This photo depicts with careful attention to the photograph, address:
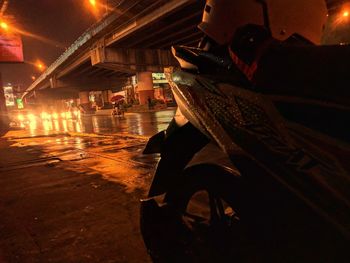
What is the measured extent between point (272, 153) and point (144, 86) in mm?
39277

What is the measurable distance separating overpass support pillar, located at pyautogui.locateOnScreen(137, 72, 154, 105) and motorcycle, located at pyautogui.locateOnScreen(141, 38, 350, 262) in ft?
125

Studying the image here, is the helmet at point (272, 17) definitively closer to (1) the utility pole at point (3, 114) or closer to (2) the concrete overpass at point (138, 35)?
(2) the concrete overpass at point (138, 35)

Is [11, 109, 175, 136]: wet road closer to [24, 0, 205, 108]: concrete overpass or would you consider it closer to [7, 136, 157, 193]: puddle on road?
[7, 136, 157, 193]: puddle on road

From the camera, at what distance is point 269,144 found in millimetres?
1326

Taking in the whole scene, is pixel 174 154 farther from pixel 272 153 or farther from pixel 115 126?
pixel 115 126

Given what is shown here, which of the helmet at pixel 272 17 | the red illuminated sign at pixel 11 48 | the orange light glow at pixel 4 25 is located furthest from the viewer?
the red illuminated sign at pixel 11 48

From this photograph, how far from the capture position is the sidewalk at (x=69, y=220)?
9.25 ft

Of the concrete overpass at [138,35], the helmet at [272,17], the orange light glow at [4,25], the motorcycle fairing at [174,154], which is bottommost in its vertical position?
the motorcycle fairing at [174,154]

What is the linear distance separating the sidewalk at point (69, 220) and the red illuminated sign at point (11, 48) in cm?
2964

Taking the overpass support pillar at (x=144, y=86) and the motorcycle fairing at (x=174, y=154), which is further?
the overpass support pillar at (x=144, y=86)

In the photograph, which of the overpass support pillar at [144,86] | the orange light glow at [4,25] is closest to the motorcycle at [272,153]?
the orange light glow at [4,25]

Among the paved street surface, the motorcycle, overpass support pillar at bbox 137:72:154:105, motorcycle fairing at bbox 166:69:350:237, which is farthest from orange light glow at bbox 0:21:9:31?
motorcycle fairing at bbox 166:69:350:237

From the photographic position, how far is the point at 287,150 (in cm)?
126

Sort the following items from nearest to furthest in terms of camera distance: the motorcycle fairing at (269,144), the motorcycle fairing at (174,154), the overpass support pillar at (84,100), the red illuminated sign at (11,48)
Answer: the motorcycle fairing at (269,144) → the motorcycle fairing at (174,154) → the red illuminated sign at (11,48) → the overpass support pillar at (84,100)
